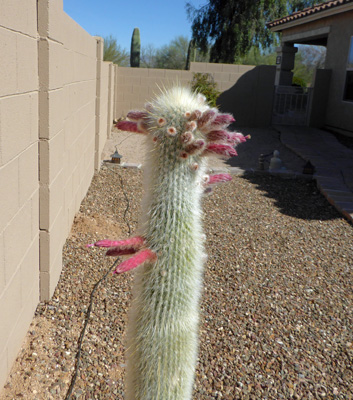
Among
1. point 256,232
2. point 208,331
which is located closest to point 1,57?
point 208,331

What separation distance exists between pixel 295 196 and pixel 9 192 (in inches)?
249

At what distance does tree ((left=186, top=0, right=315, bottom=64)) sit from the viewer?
80.5ft

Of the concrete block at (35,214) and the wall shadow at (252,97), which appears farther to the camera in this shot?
the wall shadow at (252,97)

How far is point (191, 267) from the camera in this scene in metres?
1.98

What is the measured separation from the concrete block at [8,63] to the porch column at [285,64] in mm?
16791

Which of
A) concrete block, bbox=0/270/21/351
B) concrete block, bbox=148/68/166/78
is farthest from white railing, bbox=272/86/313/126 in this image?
concrete block, bbox=0/270/21/351

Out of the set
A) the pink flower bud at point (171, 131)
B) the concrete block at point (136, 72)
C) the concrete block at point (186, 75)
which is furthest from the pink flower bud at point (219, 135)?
the concrete block at point (136, 72)

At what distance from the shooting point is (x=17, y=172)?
2.93 m

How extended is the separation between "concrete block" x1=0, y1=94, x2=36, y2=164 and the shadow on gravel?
4.92m

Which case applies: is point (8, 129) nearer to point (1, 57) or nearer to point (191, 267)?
point (1, 57)

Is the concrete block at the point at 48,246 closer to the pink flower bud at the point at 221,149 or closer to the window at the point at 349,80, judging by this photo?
the pink flower bud at the point at 221,149

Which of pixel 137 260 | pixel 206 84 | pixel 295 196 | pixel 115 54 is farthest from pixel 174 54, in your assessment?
pixel 137 260

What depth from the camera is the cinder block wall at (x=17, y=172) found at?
263 centimetres

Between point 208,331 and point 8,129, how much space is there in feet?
7.27
